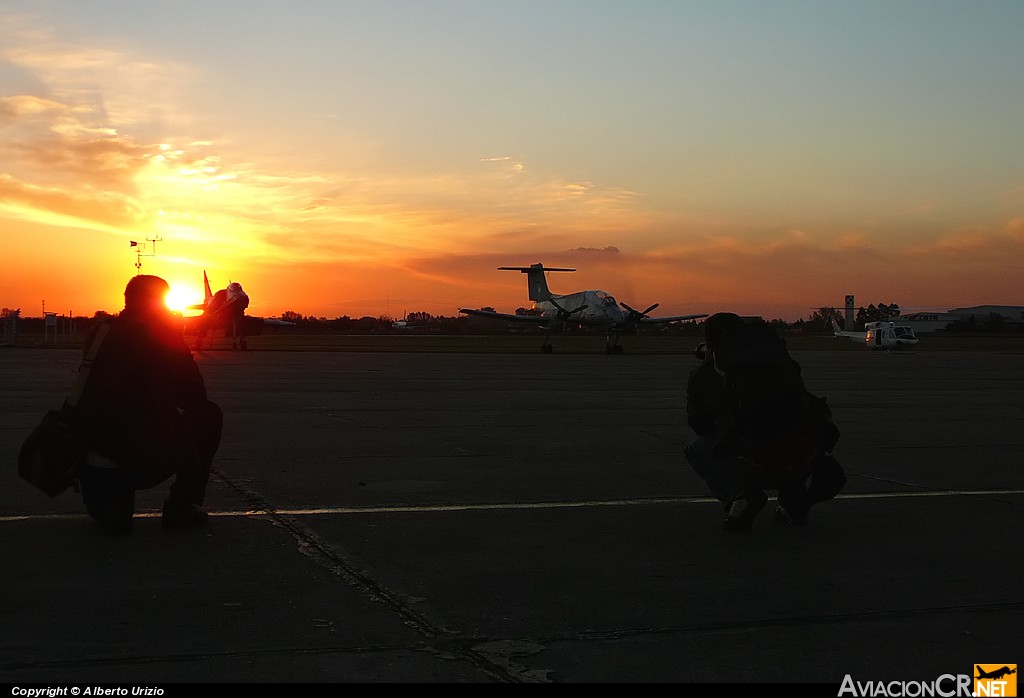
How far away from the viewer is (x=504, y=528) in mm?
6762

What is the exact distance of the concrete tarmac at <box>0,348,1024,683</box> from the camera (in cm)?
407

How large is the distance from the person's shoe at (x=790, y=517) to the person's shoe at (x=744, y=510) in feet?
1.15

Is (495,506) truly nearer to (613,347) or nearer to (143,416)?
(143,416)

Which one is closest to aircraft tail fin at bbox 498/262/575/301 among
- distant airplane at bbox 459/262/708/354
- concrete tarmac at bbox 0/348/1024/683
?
distant airplane at bbox 459/262/708/354

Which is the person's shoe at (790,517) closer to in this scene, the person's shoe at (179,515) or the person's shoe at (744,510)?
the person's shoe at (744,510)

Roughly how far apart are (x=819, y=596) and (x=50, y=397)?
49.5ft

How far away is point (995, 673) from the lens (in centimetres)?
395

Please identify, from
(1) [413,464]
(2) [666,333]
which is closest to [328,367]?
(1) [413,464]

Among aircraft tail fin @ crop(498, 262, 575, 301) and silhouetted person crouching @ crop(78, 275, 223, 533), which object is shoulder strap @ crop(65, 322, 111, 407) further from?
aircraft tail fin @ crop(498, 262, 575, 301)

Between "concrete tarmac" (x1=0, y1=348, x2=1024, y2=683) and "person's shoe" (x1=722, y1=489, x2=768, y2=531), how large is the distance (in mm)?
107

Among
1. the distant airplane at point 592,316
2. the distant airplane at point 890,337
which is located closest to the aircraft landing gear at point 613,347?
the distant airplane at point 592,316

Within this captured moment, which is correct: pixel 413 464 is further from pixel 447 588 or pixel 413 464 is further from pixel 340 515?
pixel 447 588

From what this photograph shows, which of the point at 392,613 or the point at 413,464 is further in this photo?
the point at 413,464

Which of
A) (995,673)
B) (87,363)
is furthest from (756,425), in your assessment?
(87,363)
